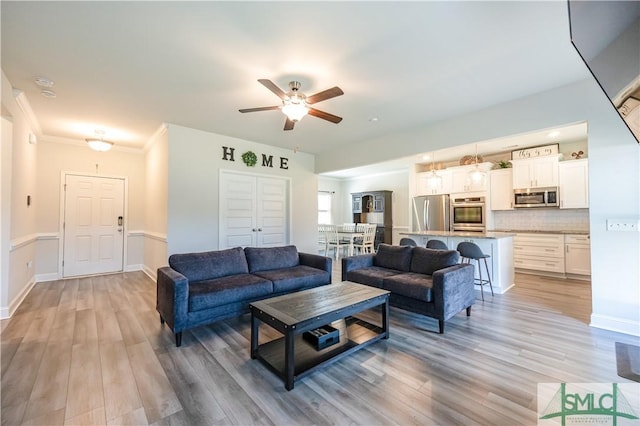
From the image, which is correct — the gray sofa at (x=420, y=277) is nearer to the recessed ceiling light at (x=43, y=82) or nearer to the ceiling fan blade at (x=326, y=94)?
the ceiling fan blade at (x=326, y=94)

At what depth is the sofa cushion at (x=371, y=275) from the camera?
3.37 meters

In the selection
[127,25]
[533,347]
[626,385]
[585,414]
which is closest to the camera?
[585,414]

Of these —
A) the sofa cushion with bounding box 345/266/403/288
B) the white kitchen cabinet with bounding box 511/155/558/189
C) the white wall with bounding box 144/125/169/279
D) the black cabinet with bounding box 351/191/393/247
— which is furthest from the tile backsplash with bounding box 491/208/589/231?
the white wall with bounding box 144/125/169/279

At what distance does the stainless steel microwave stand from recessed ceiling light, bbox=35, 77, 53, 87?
787cm

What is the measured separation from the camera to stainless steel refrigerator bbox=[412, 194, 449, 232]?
21.3 feet

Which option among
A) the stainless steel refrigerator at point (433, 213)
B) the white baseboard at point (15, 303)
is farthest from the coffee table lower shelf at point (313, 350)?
the stainless steel refrigerator at point (433, 213)

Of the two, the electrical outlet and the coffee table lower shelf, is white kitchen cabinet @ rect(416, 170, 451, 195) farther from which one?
the coffee table lower shelf

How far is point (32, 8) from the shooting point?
6.38 ft

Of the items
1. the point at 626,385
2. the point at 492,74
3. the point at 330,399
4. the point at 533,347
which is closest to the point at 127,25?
the point at 330,399

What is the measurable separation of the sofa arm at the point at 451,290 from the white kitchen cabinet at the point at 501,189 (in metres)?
3.76

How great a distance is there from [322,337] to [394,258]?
1873 millimetres

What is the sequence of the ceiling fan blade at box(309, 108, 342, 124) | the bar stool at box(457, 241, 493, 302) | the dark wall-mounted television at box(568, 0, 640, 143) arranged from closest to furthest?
the dark wall-mounted television at box(568, 0, 640, 143)
the ceiling fan blade at box(309, 108, 342, 124)
the bar stool at box(457, 241, 493, 302)

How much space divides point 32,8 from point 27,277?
4.28 metres

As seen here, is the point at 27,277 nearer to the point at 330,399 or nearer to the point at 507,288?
the point at 330,399
